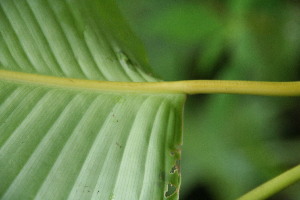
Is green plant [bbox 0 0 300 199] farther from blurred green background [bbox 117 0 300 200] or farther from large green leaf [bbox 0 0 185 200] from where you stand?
blurred green background [bbox 117 0 300 200]

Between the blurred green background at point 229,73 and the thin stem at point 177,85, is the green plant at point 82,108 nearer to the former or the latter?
the thin stem at point 177,85

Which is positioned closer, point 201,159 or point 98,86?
point 98,86

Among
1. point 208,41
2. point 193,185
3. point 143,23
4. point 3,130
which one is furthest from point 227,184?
point 3,130

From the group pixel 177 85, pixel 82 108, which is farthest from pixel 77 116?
pixel 177 85

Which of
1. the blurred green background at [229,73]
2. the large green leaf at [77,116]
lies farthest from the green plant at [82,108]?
the blurred green background at [229,73]

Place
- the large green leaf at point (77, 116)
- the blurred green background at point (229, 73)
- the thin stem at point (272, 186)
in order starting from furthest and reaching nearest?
the blurred green background at point (229, 73) → the thin stem at point (272, 186) → the large green leaf at point (77, 116)

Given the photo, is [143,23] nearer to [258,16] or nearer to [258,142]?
[258,16]
